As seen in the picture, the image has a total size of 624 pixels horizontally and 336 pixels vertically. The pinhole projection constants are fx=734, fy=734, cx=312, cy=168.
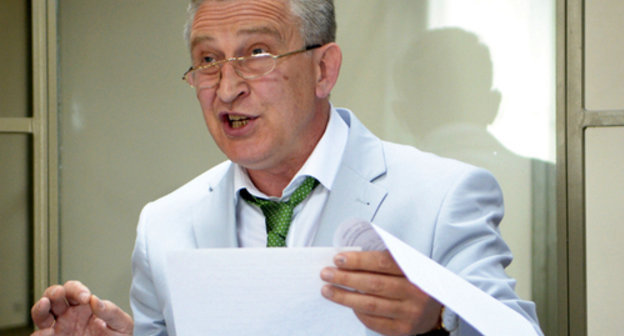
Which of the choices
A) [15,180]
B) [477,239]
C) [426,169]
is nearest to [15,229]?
[15,180]

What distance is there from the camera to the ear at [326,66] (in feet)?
4.97

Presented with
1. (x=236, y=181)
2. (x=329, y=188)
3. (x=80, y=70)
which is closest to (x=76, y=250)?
(x=80, y=70)

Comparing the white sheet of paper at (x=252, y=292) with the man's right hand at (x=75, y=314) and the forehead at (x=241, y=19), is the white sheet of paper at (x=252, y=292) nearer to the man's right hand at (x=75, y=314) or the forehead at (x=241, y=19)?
the man's right hand at (x=75, y=314)

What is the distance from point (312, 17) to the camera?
1483mm

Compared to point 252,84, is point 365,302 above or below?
below

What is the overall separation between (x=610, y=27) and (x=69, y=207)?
203 centimetres

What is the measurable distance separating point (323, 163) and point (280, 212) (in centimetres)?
13

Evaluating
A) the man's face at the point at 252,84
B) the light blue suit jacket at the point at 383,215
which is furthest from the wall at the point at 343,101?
the man's face at the point at 252,84

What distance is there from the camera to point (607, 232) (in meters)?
2.54

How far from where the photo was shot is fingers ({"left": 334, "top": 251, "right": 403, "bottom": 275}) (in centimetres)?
93

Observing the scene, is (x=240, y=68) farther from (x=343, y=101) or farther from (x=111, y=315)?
(x=343, y=101)

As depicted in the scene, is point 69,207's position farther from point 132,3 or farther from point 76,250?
point 132,3

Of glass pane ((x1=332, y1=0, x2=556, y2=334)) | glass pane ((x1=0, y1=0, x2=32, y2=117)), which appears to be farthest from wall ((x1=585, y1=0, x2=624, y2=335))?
glass pane ((x1=0, y1=0, x2=32, y2=117))

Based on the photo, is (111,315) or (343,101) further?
(343,101)
